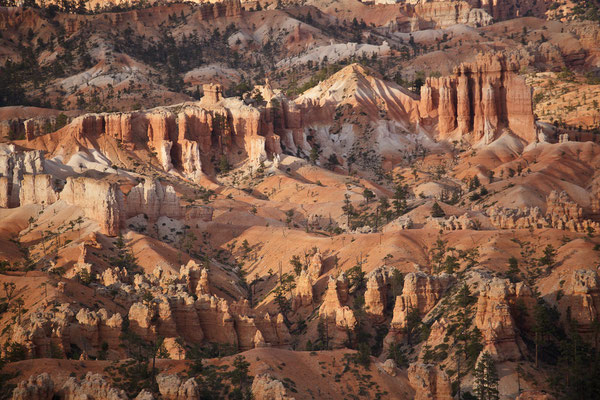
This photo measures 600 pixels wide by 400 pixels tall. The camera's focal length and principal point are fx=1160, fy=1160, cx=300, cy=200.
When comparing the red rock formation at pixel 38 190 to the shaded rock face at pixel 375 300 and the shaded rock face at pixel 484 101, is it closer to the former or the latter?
the shaded rock face at pixel 375 300

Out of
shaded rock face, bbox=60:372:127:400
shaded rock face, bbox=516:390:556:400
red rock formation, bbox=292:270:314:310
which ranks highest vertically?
shaded rock face, bbox=60:372:127:400

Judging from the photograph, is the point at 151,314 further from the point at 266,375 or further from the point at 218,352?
the point at 266,375

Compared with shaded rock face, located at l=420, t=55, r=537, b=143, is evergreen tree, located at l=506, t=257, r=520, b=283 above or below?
above

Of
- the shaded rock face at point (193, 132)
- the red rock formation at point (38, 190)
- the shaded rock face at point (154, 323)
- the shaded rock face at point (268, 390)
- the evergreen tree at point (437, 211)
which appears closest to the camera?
the shaded rock face at point (268, 390)

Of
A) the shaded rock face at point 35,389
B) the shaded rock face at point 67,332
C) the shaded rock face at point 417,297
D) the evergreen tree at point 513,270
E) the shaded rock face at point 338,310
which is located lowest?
the shaded rock face at point 338,310

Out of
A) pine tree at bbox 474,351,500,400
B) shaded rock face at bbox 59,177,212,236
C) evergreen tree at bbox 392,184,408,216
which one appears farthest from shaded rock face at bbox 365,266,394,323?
evergreen tree at bbox 392,184,408,216

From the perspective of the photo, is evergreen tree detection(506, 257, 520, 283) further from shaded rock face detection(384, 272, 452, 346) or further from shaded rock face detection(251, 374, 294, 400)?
shaded rock face detection(251, 374, 294, 400)

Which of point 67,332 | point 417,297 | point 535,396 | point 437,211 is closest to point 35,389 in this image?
point 67,332

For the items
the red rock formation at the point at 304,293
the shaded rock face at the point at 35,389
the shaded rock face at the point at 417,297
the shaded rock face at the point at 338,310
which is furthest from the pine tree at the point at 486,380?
the red rock formation at the point at 304,293
